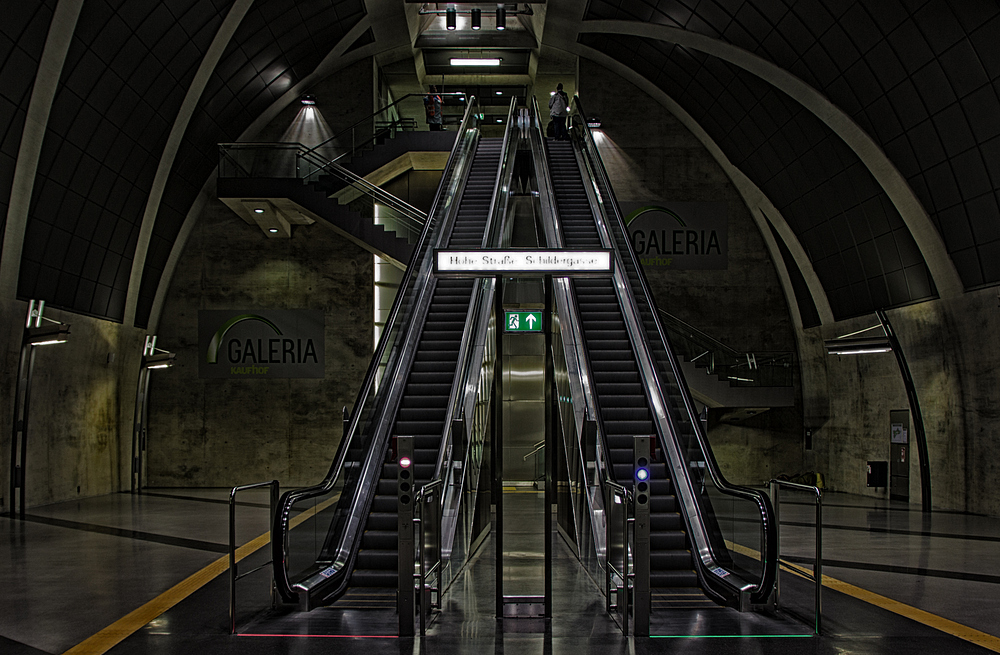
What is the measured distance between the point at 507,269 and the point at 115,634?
13.6ft

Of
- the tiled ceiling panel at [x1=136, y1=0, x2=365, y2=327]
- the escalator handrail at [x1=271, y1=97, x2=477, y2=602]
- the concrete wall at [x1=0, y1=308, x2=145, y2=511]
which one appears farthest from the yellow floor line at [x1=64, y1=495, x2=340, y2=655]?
the tiled ceiling panel at [x1=136, y1=0, x2=365, y2=327]

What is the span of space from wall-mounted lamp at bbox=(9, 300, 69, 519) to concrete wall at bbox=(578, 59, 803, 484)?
13.9m

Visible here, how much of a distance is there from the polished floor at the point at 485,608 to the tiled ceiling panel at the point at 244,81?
9.70 metres

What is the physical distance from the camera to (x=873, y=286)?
57.1 feet

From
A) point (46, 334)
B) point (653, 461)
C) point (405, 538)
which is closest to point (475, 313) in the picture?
point (653, 461)

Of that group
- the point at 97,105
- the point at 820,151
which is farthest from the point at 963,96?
the point at 97,105

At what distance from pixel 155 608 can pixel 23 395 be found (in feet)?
30.7

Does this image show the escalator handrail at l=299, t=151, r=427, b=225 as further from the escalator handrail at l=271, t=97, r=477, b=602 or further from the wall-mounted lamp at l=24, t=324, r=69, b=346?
the wall-mounted lamp at l=24, t=324, r=69, b=346

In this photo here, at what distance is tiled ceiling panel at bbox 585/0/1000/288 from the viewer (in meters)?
12.3

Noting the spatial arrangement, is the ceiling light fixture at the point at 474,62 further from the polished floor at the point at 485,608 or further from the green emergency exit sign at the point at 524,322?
the polished floor at the point at 485,608

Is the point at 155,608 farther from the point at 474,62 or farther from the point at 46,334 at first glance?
the point at 474,62

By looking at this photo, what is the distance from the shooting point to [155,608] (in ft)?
23.2

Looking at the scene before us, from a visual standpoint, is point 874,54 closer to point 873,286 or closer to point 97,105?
point 873,286

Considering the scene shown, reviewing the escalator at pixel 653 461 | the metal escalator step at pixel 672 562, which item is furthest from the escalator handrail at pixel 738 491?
the metal escalator step at pixel 672 562
